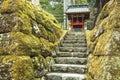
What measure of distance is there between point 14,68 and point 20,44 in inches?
21.6

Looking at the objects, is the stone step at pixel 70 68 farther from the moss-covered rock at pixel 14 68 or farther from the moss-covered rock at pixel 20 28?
the moss-covered rock at pixel 14 68

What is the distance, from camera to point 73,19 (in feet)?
47.2

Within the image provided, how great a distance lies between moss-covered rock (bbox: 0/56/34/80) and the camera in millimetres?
3511

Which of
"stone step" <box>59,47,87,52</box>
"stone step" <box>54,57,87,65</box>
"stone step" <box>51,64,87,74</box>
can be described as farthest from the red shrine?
"stone step" <box>51,64,87,74</box>

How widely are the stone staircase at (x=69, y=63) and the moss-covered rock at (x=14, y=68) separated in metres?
1.09

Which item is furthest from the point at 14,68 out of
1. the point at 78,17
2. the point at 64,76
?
the point at 78,17

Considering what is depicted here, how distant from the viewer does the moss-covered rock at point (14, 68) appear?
3.51 metres

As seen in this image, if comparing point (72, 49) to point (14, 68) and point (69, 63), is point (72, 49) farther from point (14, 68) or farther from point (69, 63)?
point (14, 68)

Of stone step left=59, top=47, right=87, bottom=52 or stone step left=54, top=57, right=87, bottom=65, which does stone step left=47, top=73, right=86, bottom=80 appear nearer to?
stone step left=54, top=57, right=87, bottom=65

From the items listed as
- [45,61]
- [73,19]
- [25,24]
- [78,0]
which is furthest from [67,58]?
[78,0]

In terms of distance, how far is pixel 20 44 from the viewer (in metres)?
3.81

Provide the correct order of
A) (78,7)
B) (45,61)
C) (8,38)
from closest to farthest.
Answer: (8,38), (45,61), (78,7)

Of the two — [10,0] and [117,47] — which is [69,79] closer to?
[117,47]

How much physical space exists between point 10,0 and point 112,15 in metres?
2.45
